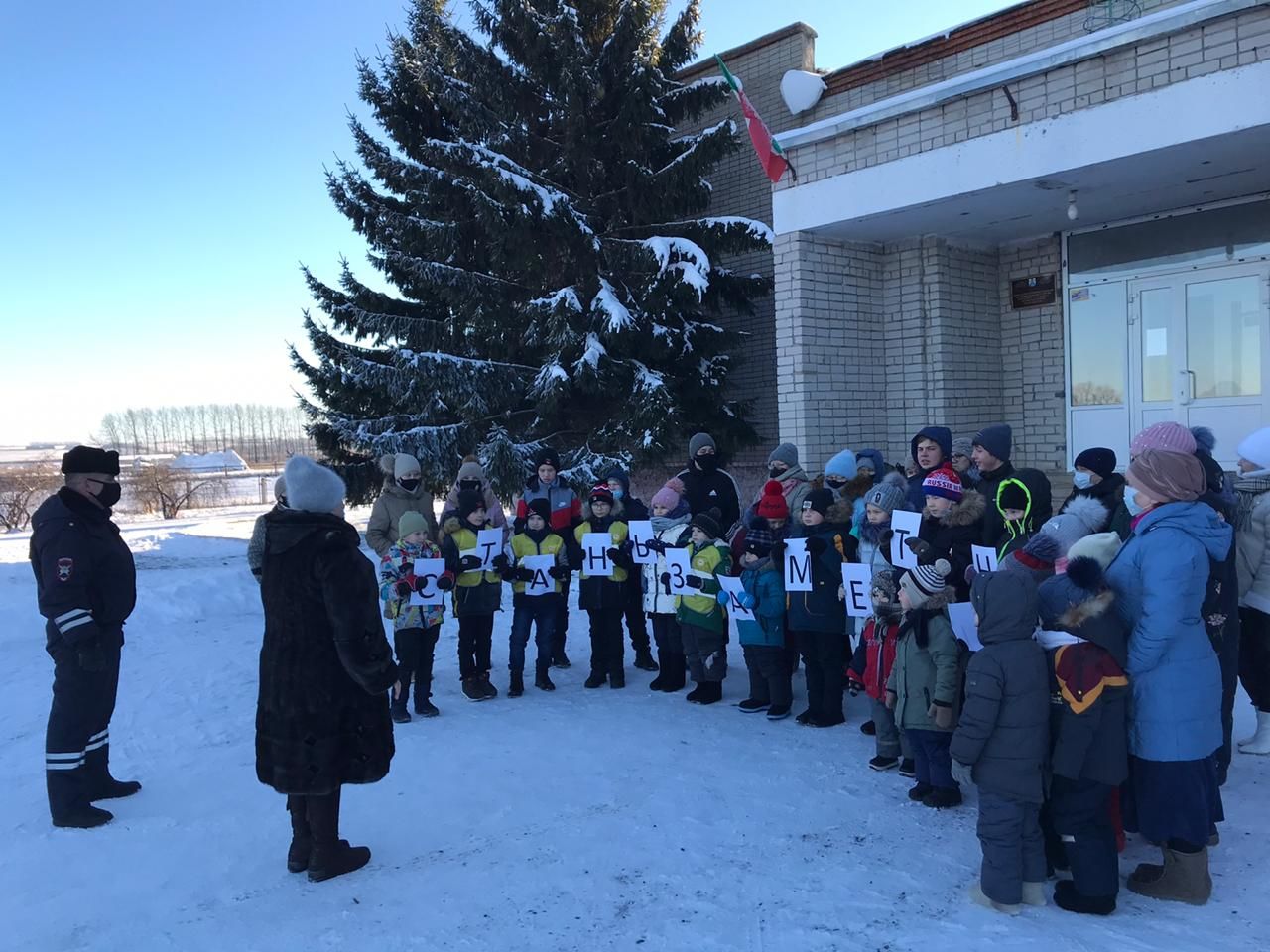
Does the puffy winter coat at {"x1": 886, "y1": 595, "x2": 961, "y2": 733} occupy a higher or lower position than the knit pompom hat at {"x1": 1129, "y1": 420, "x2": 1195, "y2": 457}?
lower

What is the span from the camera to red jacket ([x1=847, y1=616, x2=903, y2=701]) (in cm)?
438

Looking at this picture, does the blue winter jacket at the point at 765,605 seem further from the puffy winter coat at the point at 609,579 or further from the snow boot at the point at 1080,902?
the snow boot at the point at 1080,902

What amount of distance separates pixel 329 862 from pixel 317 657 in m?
0.89

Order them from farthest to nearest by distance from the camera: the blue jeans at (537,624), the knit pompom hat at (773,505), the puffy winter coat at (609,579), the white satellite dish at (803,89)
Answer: the white satellite dish at (803,89)
the blue jeans at (537,624)
the puffy winter coat at (609,579)
the knit pompom hat at (773,505)

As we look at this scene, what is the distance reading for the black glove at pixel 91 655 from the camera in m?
4.37

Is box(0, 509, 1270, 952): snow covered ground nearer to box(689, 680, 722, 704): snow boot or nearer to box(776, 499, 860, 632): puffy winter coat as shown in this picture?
box(689, 680, 722, 704): snow boot

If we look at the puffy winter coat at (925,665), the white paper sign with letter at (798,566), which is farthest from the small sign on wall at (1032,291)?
the puffy winter coat at (925,665)

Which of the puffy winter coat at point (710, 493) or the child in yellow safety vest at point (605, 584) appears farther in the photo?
the puffy winter coat at point (710, 493)

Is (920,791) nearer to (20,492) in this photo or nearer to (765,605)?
(765,605)

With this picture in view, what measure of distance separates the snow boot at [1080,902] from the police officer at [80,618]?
4.41m

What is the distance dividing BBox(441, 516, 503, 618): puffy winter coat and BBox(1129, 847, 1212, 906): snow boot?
4.36 metres

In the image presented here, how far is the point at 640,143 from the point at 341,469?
665 cm

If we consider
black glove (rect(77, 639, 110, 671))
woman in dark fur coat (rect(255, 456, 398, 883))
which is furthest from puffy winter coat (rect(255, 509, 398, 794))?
black glove (rect(77, 639, 110, 671))

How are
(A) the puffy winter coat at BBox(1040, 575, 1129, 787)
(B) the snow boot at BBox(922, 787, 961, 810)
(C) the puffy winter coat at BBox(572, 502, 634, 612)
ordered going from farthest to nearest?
1. (C) the puffy winter coat at BBox(572, 502, 634, 612)
2. (B) the snow boot at BBox(922, 787, 961, 810)
3. (A) the puffy winter coat at BBox(1040, 575, 1129, 787)
